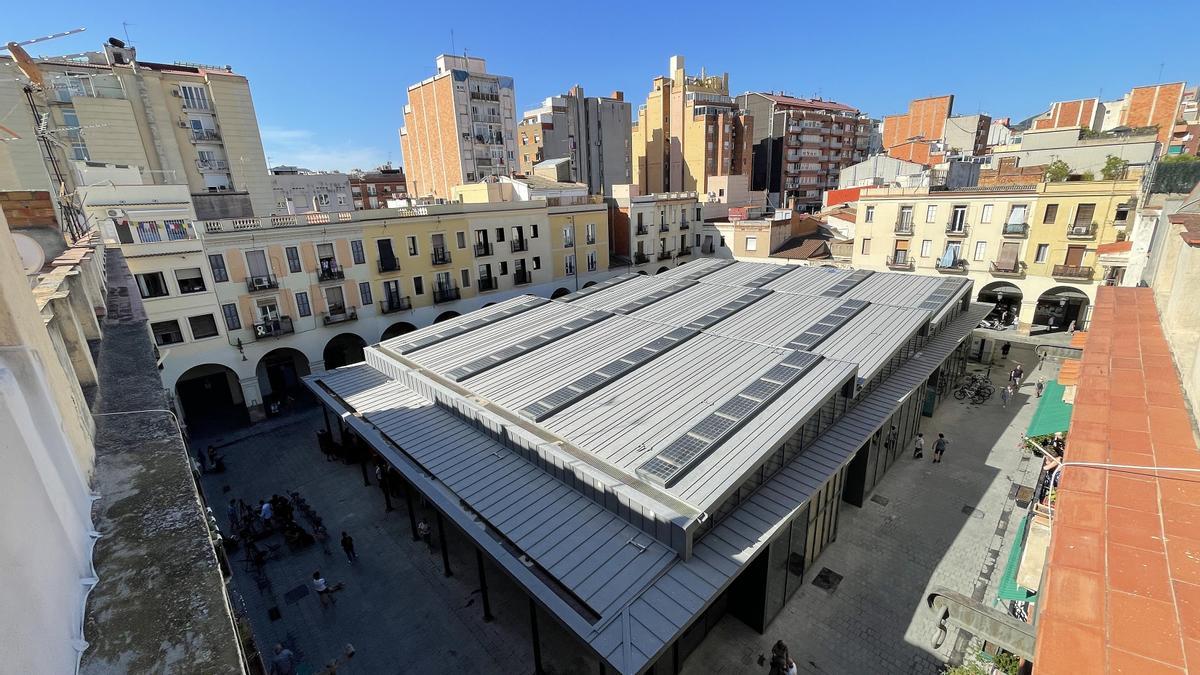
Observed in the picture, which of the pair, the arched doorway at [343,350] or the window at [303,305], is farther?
the arched doorway at [343,350]

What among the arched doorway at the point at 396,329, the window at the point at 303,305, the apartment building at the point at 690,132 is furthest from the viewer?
the apartment building at the point at 690,132

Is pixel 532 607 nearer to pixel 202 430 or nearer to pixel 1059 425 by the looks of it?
pixel 1059 425

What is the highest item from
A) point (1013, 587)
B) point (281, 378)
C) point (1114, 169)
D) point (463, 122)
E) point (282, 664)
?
point (463, 122)

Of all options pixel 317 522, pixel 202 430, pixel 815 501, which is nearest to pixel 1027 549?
pixel 815 501

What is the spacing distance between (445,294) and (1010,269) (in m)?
35.5

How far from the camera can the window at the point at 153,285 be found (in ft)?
74.2

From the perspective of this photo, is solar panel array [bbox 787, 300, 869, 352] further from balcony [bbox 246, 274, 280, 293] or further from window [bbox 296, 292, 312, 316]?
balcony [bbox 246, 274, 280, 293]

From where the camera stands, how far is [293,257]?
2622 centimetres

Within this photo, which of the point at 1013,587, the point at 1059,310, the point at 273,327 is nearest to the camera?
the point at 1013,587

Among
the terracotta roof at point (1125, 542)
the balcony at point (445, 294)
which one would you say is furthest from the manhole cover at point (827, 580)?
the balcony at point (445, 294)

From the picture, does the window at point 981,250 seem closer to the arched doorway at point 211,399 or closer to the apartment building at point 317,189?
the arched doorway at point 211,399

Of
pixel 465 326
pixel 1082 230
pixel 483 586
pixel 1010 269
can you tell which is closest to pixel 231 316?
pixel 465 326

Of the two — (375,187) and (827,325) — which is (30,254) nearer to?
(827,325)

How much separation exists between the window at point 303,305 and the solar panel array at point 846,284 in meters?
27.2
